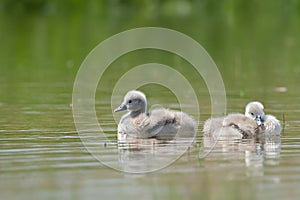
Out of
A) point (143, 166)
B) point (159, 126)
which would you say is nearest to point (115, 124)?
point (159, 126)

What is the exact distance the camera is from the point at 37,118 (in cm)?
1155

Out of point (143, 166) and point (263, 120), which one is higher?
point (263, 120)

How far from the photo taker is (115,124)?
11328 millimetres

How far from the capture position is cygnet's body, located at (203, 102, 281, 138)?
1024 centimetres

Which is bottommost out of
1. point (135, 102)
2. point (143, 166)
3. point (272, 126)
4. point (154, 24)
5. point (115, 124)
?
point (143, 166)

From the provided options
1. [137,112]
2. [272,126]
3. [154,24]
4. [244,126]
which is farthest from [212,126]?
[154,24]

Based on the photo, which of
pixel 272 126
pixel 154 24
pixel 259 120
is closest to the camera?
pixel 272 126

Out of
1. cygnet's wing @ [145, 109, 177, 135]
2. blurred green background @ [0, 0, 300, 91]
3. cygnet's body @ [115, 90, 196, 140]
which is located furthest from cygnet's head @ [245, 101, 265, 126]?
blurred green background @ [0, 0, 300, 91]

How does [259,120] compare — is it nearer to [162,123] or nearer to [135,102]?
[162,123]

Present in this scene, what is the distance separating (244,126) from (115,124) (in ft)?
5.80

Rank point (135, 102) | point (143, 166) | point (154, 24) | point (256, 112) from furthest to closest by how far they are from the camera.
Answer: point (154, 24) < point (135, 102) < point (256, 112) < point (143, 166)

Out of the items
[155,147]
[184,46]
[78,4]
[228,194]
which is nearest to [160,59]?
[184,46]

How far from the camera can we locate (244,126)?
Result: 33.7 ft

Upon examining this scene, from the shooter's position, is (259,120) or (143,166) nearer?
(143,166)
